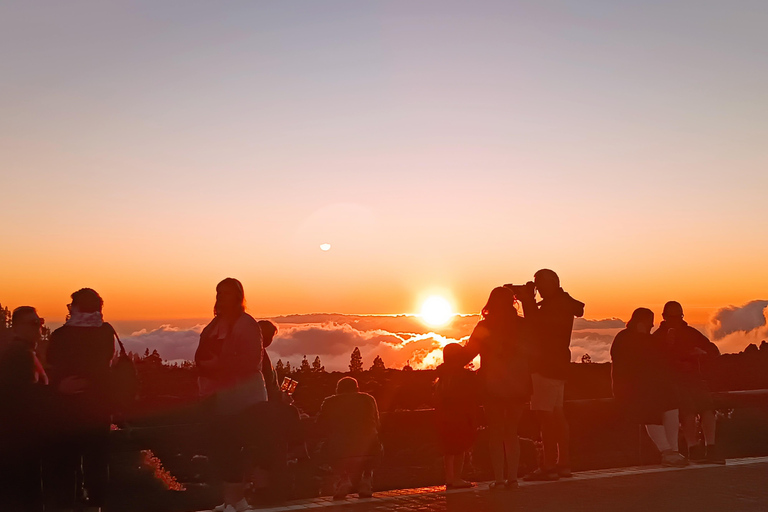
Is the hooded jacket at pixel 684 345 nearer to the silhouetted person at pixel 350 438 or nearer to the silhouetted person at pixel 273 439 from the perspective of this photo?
the silhouetted person at pixel 350 438

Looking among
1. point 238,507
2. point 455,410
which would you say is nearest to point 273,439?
point 238,507

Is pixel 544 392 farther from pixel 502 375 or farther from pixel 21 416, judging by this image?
pixel 21 416

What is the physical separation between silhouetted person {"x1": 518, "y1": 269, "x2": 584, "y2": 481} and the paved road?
30cm

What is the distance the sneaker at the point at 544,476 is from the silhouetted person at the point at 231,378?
331 cm

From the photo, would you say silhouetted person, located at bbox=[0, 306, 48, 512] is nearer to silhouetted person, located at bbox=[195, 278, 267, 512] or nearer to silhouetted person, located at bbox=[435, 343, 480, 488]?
silhouetted person, located at bbox=[195, 278, 267, 512]

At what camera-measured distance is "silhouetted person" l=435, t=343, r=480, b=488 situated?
9812 millimetres

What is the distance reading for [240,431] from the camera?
27.5 ft

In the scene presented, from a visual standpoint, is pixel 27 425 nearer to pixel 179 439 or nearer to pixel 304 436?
pixel 179 439

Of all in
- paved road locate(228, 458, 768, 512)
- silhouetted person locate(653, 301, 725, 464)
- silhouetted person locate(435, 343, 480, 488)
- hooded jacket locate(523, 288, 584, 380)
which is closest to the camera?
paved road locate(228, 458, 768, 512)

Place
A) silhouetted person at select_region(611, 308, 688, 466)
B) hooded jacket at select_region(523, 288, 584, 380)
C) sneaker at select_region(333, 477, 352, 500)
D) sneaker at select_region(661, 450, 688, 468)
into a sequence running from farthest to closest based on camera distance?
silhouetted person at select_region(611, 308, 688, 466)
sneaker at select_region(661, 450, 688, 468)
hooded jacket at select_region(523, 288, 584, 380)
sneaker at select_region(333, 477, 352, 500)

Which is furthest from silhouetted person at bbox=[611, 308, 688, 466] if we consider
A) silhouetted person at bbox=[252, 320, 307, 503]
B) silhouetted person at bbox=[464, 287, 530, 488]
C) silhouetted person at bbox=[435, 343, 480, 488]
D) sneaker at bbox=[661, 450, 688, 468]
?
silhouetted person at bbox=[252, 320, 307, 503]

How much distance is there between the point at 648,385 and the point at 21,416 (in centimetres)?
721

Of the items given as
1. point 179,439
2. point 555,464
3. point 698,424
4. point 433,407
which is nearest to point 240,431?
point 179,439

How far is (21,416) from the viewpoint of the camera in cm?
745
